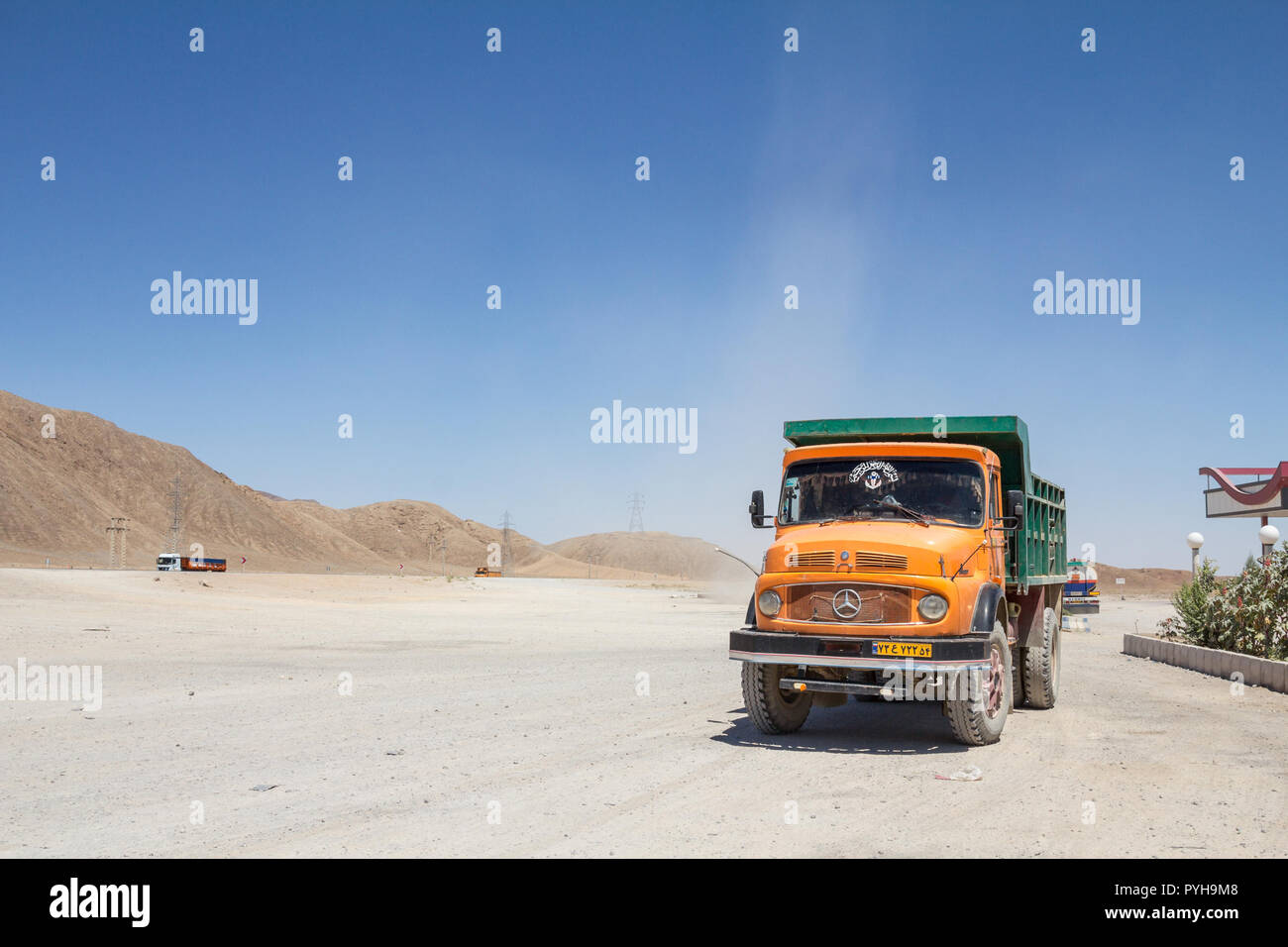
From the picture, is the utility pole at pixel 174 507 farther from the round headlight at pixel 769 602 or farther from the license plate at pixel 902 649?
the license plate at pixel 902 649

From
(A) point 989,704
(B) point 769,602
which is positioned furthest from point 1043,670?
(B) point 769,602

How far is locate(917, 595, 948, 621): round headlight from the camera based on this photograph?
966 cm

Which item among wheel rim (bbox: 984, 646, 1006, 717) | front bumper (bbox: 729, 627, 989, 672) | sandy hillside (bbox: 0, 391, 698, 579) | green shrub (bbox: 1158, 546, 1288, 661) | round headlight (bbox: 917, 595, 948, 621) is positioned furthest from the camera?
sandy hillside (bbox: 0, 391, 698, 579)

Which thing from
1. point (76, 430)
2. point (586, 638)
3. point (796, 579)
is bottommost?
point (586, 638)

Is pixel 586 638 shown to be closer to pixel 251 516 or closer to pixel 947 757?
pixel 947 757

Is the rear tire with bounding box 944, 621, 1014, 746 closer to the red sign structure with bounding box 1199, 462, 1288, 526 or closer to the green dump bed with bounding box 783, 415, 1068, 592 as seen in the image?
the green dump bed with bounding box 783, 415, 1068, 592

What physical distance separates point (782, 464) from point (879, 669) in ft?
9.23

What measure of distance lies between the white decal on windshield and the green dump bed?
660 millimetres

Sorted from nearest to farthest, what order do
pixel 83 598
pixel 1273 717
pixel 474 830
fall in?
pixel 474 830, pixel 1273 717, pixel 83 598

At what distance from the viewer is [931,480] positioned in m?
10.9

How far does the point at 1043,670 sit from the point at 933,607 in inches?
171

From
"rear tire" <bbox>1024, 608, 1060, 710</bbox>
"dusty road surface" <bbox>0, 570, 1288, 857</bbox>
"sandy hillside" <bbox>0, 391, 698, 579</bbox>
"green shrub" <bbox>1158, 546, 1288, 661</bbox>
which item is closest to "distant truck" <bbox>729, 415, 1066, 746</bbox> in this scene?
"rear tire" <bbox>1024, 608, 1060, 710</bbox>

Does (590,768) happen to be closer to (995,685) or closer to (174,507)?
(995,685)
